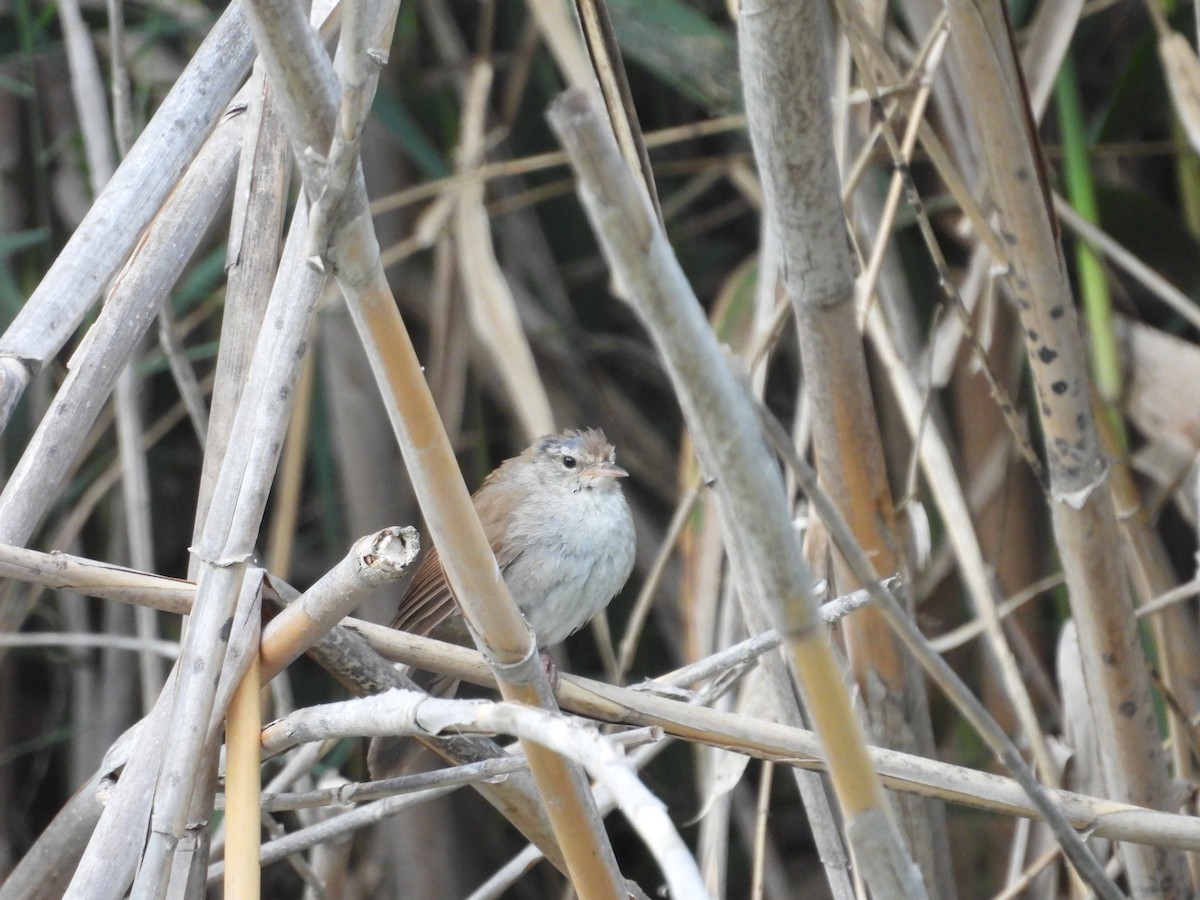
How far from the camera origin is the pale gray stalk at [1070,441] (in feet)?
5.87

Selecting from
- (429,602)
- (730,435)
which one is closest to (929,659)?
(730,435)

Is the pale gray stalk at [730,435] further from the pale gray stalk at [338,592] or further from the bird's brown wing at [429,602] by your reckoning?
the bird's brown wing at [429,602]

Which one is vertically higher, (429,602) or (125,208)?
(125,208)

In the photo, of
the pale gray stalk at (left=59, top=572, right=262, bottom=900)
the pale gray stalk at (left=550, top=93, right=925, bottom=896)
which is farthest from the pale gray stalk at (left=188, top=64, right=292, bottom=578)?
the pale gray stalk at (left=550, top=93, right=925, bottom=896)

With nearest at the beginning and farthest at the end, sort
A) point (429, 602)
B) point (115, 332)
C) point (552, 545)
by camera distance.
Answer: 1. point (115, 332)
2. point (429, 602)
3. point (552, 545)

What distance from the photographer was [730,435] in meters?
0.95

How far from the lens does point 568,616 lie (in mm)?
2879

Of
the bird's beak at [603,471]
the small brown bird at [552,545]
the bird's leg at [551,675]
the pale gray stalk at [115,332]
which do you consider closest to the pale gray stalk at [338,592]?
the bird's leg at [551,675]

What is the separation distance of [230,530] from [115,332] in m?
0.39

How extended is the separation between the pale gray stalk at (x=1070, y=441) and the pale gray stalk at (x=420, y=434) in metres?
0.92

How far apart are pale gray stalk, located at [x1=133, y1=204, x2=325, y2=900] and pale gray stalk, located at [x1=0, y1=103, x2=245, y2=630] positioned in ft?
0.71

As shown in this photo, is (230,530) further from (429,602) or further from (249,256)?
(429,602)

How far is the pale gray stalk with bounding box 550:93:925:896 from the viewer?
860 mm

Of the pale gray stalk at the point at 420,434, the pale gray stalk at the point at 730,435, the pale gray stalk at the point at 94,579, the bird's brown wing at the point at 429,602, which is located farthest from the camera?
the bird's brown wing at the point at 429,602
